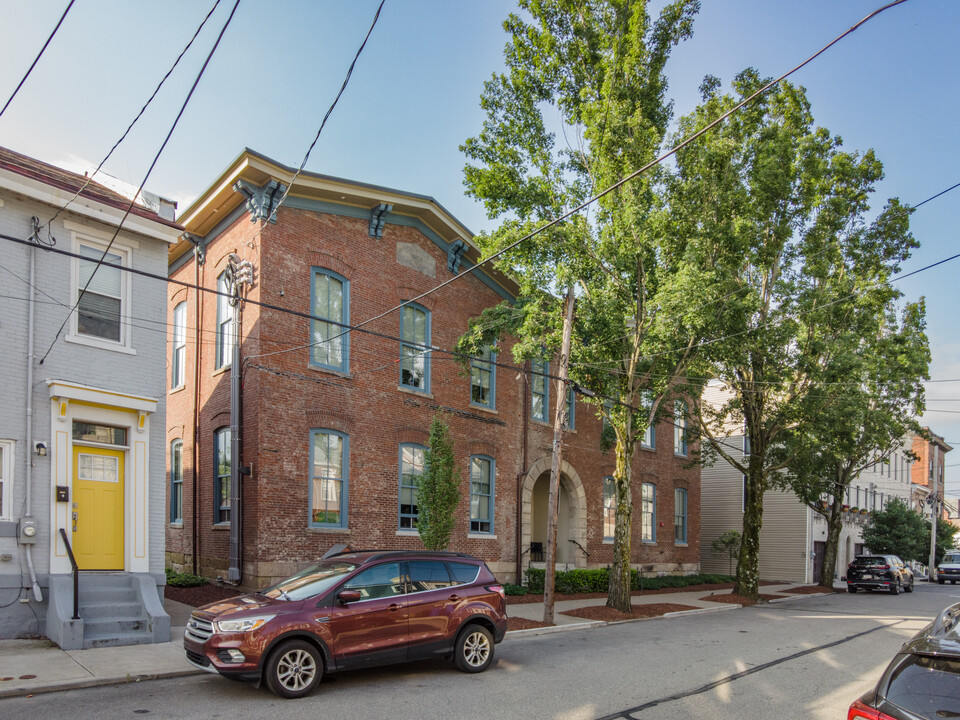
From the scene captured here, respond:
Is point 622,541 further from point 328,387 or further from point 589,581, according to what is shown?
point 328,387

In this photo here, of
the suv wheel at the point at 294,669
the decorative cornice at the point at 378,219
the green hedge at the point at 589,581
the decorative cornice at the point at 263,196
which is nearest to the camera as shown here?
the suv wheel at the point at 294,669

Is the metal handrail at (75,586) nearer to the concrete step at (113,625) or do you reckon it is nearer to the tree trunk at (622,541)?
the concrete step at (113,625)

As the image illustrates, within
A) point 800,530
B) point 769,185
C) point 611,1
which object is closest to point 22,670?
point 611,1

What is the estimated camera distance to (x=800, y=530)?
36.4 m

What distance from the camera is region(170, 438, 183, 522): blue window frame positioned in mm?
20031

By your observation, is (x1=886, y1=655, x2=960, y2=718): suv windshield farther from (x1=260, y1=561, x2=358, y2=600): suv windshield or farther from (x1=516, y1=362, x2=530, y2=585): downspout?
(x1=516, y1=362, x2=530, y2=585): downspout

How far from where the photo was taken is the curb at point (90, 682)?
8.66 metres

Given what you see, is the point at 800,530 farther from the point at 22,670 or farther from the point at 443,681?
the point at 22,670

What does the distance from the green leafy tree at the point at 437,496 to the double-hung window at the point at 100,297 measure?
244 inches

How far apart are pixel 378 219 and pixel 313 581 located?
1122 cm

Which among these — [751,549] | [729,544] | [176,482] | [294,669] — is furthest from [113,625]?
[729,544]

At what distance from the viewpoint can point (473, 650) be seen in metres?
10.5

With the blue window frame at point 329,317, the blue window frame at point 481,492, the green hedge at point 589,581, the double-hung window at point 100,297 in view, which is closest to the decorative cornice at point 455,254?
the blue window frame at point 329,317

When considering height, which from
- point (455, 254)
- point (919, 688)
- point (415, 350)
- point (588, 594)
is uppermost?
point (455, 254)
